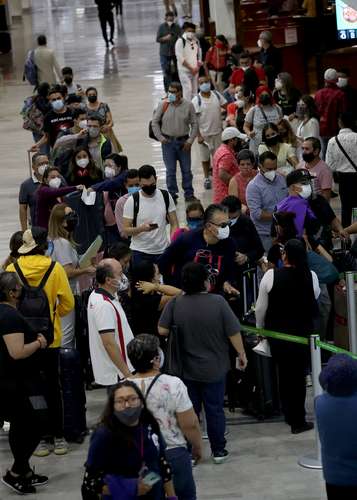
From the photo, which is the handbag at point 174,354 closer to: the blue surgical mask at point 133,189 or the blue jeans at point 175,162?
the blue surgical mask at point 133,189

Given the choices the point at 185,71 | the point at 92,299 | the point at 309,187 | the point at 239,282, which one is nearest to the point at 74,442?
the point at 92,299

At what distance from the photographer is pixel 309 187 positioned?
1180 cm

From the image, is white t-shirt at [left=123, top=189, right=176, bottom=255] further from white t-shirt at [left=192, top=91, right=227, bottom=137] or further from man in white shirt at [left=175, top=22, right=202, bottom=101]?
man in white shirt at [left=175, top=22, right=202, bottom=101]

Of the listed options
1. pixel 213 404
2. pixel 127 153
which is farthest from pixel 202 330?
pixel 127 153

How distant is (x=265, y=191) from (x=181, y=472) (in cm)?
531

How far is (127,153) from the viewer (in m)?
22.0

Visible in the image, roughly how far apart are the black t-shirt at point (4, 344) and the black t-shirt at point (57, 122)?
Answer: 8.48m

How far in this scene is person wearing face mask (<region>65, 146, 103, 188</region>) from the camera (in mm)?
13992

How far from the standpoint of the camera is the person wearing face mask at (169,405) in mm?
7641

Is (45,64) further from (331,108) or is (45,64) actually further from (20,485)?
(20,485)

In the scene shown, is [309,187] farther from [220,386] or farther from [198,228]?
[220,386]

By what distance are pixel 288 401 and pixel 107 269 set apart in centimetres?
171

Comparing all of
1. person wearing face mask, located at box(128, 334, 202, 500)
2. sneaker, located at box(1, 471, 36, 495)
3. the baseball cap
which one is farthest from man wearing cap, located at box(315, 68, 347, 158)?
person wearing face mask, located at box(128, 334, 202, 500)

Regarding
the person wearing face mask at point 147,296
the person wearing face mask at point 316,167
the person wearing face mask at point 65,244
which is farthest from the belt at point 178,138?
the person wearing face mask at point 147,296
